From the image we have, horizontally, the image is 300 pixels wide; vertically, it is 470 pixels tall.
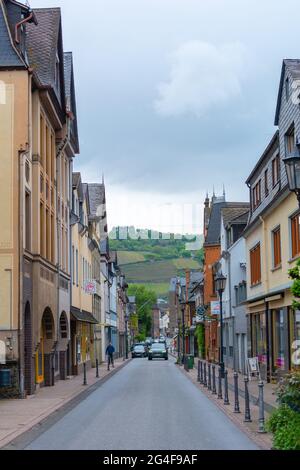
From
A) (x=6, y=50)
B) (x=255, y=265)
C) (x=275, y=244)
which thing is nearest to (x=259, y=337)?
(x=255, y=265)

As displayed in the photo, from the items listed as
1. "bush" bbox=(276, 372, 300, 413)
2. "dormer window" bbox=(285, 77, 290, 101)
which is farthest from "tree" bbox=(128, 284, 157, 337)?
"bush" bbox=(276, 372, 300, 413)

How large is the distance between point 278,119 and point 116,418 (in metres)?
14.7

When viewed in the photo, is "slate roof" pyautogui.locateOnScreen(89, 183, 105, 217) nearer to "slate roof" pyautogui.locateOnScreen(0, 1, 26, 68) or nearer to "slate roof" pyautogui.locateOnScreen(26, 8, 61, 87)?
"slate roof" pyautogui.locateOnScreen(26, 8, 61, 87)

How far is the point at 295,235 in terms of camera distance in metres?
25.9

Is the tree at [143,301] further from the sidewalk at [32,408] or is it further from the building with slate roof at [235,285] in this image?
the sidewalk at [32,408]

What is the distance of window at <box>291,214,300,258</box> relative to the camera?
83.8ft

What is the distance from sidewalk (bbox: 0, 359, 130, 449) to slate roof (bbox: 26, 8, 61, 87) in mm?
11055

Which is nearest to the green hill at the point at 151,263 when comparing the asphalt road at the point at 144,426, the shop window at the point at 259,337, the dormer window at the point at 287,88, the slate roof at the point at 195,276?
the slate roof at the point at 195,276

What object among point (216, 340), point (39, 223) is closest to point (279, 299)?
point (39, 223)

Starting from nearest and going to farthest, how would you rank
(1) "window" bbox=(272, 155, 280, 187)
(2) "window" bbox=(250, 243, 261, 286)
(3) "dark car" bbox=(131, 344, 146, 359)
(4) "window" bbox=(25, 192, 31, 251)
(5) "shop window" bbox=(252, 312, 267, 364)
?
(4) "window" bbox=(25, 192, 31, 251) < (1) "window" bbox=(272, 155, 280, 187) < (5) "shop window" bbox=(252, 312, 267, 364) < (2) "window" bbox=(250, 243, 261, 286) < (3) "dark car" bbox=(131, 344, 146, 359)

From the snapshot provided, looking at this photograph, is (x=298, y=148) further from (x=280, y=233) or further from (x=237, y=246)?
(x=237, y=246)

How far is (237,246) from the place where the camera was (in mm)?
43000

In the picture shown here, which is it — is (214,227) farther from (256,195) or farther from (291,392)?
(291,392)

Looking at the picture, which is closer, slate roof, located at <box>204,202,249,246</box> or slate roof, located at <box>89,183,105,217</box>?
slate roof, located at <box>89,183,105,217</box>
